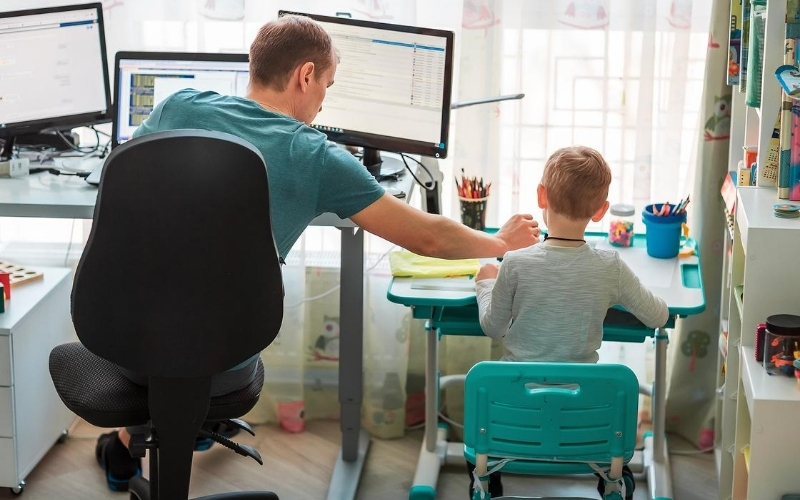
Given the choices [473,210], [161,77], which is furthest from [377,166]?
[161,77]

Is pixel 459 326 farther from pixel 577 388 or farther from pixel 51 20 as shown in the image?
pixel 51 20

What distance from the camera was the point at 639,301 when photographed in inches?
84.4

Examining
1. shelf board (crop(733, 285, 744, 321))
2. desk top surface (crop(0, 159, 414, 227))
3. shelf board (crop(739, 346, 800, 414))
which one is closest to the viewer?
shelf board (crop(739, 346, 800, 414))

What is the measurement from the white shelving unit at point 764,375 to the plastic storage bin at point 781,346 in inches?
0.8

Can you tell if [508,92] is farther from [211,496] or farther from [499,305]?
[211,496]

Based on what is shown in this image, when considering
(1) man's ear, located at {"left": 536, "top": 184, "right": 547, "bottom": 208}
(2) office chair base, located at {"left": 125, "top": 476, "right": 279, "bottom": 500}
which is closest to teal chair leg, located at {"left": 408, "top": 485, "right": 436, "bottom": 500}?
(2) office chair base, located at {"left": 125, "top": 476, "right": 279, "bottom": 500}

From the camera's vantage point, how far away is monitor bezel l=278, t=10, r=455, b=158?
2.57 metres

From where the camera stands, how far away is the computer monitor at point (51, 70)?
8.83 ft

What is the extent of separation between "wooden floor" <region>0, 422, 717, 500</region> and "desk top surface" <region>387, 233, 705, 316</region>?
584 mm

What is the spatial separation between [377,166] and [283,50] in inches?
26.7

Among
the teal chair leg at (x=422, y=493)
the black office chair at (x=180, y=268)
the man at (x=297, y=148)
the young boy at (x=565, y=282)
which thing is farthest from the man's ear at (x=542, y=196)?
the teal chair leg at (x=422, y=493)

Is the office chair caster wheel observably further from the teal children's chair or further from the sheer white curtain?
the teal children's chair

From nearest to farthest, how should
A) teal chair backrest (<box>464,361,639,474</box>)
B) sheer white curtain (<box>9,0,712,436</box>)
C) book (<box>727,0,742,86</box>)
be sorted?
teal chair backrest (<box>464,361,639,474</box>) → book (<box>727,0,742,86</box>) → sheer white curtain (<box>9,0,712,436</box>)

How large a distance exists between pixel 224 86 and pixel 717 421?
60.3 inches
